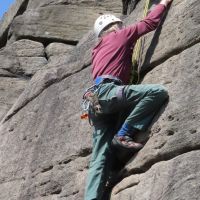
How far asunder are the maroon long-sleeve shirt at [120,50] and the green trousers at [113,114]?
0.34 metres

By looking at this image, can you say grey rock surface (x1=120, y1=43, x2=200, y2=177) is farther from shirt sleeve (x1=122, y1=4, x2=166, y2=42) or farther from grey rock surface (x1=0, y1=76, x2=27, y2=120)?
grey rock surface (x1=0, y1=76, x2=27, y2=120)

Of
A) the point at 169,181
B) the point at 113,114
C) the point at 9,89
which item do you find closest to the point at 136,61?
the point at 113,114

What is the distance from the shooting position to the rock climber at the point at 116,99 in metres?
8.09

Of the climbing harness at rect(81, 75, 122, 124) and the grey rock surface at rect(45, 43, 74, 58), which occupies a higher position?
the climbing harness at rect(81, 75, 122, 124)

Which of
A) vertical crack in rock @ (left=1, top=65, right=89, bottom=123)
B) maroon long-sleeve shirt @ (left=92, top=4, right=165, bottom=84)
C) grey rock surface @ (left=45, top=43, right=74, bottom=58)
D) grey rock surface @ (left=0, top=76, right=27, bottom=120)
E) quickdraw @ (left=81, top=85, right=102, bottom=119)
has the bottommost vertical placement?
grey rock surface @ (left=0, top=76, right=27, bottom=120)

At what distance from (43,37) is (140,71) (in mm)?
5769

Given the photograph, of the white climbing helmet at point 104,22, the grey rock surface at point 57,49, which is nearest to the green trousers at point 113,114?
the white climbing helmet at point 104,22

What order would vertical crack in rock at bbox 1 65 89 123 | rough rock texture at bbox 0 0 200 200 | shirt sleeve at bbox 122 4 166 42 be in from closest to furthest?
rough rock texture at bbox 0 0 200 200
shirt sleeve at bbox 122 4 166 42
vertical crack in rock at bbox 1 65 89 123

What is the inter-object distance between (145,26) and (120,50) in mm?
444

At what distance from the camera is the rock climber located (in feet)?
26.6

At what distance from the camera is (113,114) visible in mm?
8523

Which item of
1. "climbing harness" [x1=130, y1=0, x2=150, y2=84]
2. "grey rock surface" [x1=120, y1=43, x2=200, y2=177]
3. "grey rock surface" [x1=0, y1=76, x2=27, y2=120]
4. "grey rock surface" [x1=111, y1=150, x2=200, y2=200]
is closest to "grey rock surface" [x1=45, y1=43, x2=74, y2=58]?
"grey rock surface" [x1=0, y1=76, x2=27, y2=120]

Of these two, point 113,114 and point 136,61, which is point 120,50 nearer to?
point 136,61

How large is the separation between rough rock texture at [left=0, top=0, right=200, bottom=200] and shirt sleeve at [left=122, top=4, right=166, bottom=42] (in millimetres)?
154
